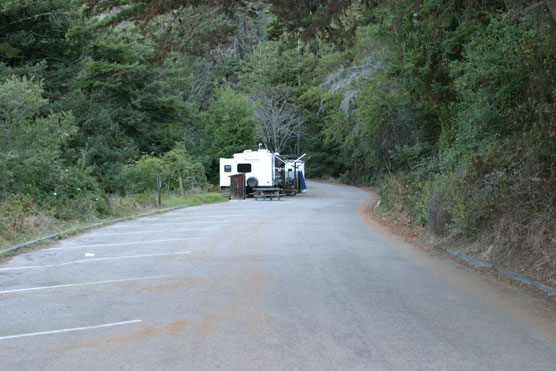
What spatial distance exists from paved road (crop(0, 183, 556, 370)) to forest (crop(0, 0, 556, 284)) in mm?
1980

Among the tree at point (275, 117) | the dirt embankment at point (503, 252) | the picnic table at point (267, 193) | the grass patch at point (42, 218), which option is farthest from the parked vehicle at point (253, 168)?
the tree at point (275, 117)

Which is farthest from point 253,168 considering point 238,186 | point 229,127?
point 229,127

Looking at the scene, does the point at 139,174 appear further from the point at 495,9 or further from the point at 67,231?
the point at 495,9

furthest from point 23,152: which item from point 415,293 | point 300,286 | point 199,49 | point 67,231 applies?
point 415,293

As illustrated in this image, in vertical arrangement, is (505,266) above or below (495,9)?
below

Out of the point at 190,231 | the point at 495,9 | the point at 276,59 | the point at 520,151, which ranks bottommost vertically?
the point at 190,231

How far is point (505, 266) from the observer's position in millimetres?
9469

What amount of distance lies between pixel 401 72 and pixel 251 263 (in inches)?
403

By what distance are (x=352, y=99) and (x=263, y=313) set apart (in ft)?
89.4

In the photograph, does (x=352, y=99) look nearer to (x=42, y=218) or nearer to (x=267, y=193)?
(x=267, y=193)

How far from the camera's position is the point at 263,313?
644cm

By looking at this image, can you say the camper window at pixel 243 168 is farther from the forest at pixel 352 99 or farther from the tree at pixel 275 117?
the tree at pixel 275 117

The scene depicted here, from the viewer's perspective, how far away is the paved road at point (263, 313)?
4918 mm

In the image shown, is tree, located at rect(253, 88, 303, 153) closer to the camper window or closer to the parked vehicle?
the parked vehicle
